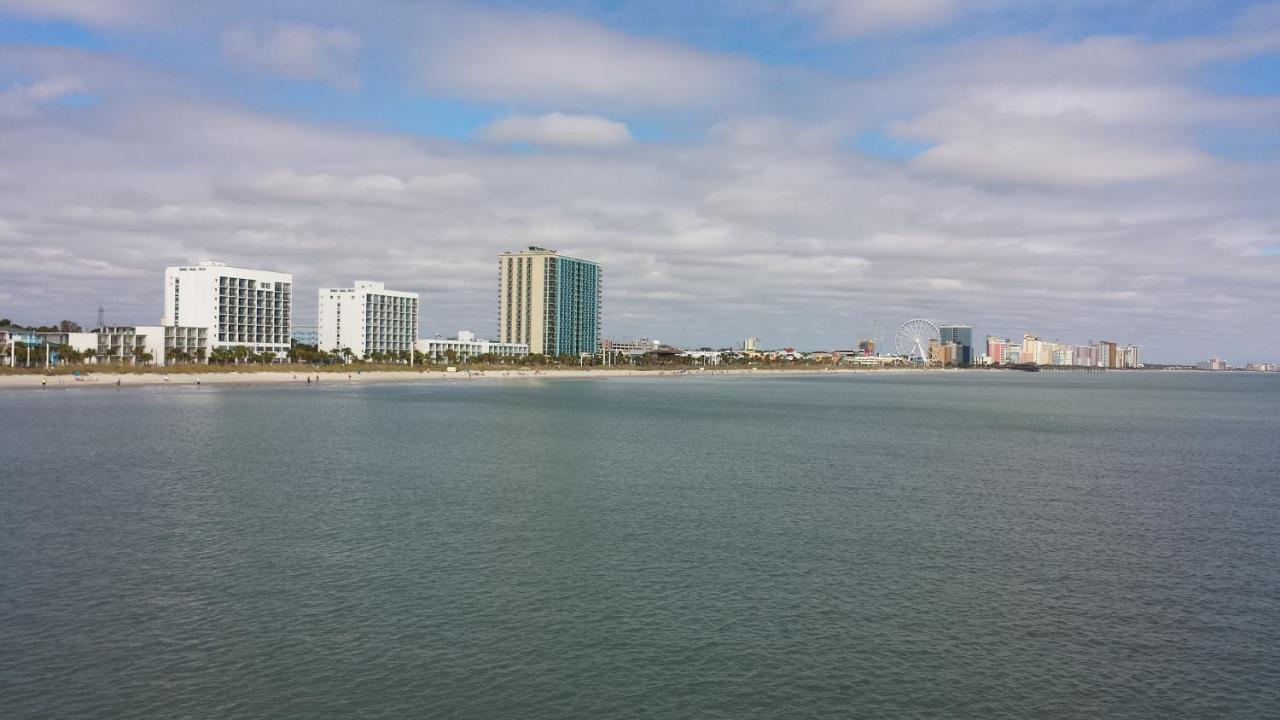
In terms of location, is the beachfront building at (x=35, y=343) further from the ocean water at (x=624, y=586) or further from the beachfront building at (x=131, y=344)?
the ocean water at (x=624, y=586)

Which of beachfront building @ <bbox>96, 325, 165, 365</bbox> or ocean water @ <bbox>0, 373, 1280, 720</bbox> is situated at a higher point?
beachfront building @ <bbox>96, 325, 165, 365</bbox>

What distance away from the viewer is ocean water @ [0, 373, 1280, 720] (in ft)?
55.9

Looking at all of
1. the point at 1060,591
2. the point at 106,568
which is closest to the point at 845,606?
the point at 1060,591

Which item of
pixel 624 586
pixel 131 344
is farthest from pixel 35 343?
pixel 624 586

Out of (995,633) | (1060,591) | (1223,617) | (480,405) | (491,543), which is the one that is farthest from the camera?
(480,405)

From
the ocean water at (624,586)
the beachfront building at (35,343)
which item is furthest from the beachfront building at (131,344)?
the ocean water at (624,586)

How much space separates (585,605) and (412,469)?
2637cm

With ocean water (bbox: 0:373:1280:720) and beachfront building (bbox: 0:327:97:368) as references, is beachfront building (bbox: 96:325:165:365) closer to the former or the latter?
beachfront building (bbox: 0:327:97:368)

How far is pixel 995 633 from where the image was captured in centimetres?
2055

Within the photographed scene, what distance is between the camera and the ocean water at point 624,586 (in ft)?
55.9

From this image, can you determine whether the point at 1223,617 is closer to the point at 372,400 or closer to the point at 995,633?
the point at 995,633

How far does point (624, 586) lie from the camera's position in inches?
942

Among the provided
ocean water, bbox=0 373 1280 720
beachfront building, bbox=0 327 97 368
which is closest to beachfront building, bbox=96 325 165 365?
beachfront building, bbox=0 327 97 368

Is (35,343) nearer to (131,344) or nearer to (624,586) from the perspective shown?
(131,344)
